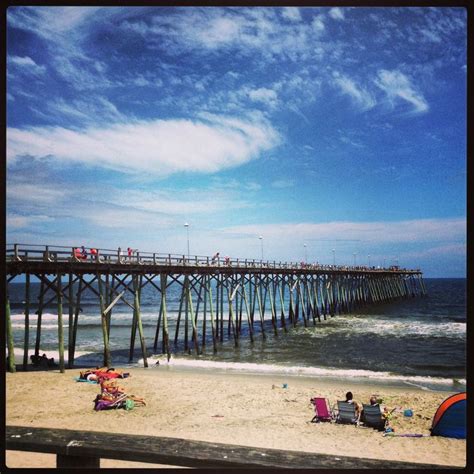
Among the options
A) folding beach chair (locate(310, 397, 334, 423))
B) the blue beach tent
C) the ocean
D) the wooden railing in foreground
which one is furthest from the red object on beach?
the wooden railing in foreground

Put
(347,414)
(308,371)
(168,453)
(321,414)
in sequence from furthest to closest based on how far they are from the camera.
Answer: (308,371), (321,414), (347,414), (168,453)

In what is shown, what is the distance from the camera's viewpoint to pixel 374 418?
35.2 feet

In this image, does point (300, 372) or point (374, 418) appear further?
point (300, 372)

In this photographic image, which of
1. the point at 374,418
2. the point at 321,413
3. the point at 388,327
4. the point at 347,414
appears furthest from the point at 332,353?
the point at 388,327

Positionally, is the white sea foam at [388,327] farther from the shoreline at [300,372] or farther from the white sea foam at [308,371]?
the shoreline at [300,372]

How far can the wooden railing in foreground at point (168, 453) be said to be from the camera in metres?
2.25

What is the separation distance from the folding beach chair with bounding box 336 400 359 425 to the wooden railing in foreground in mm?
9463

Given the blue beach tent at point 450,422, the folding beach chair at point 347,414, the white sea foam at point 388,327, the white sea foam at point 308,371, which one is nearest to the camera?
the blue beach tent at point 450,422

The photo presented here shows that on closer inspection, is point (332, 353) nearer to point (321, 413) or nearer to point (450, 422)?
point (321, 413)

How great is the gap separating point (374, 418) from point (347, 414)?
0.69 metres

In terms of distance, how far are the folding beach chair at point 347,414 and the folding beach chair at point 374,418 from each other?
0.23 m

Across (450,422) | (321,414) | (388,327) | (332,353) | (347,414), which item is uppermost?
(450,422)

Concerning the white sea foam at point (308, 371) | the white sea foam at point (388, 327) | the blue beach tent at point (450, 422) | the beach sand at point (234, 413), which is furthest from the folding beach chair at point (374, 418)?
the white sea foam at point (388, 327)

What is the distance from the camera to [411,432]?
10.6m
